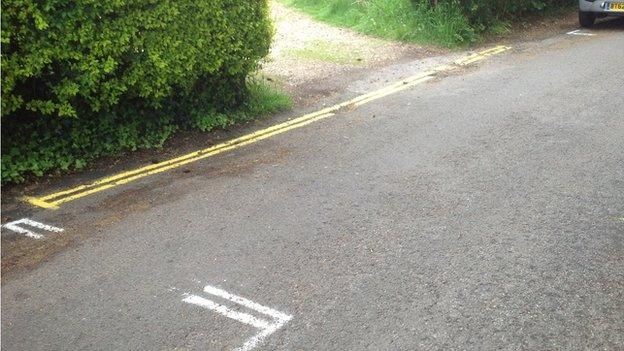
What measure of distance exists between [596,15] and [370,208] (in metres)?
11.7

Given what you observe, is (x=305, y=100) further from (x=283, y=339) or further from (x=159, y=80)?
(x=283, y=339)

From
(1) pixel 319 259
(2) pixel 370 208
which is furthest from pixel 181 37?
(1) pixel 319 259

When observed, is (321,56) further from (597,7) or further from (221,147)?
(597,7)

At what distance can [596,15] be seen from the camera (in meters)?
15.8

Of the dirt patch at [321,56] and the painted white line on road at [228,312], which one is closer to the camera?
the painted white line on road at [228,312]

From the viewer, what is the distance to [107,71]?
762 centimetres

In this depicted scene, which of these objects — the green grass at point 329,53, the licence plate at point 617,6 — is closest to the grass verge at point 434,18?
the green grass at point 329,53

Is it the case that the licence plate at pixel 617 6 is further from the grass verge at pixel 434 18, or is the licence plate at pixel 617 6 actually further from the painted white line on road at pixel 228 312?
the painted white line on road at pixel 228 312

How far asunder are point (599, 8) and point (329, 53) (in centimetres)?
621

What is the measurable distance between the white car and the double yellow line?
13.7 ft

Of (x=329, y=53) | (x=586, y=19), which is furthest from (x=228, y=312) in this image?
(x=586, y=19)

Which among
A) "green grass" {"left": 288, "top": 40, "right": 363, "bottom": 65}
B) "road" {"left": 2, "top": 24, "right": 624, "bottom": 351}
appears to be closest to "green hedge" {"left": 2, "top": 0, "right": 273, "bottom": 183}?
"road" {"left": 2, "top": 24, "right": 624, "bottom": 351}

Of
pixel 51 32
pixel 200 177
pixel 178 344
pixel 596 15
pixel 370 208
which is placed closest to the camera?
pixel 178 344

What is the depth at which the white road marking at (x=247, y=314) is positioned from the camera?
4650mm
